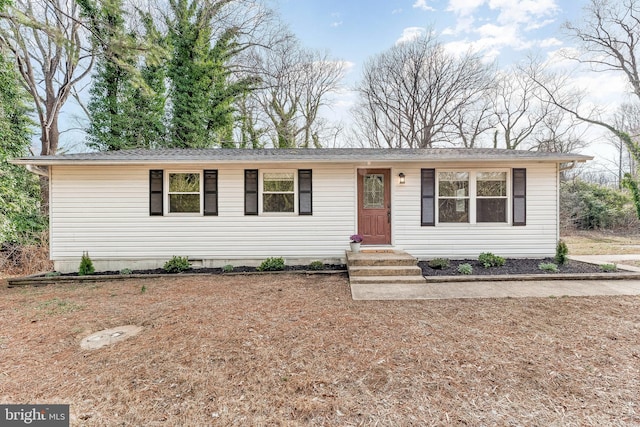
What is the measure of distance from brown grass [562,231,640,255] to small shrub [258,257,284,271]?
929cm

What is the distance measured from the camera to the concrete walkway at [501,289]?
4.59 metres

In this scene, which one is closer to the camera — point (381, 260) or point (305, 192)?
point (381, 260)

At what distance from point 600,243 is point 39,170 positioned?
19213 millimetres

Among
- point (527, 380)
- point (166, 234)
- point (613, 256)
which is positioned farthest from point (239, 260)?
point (613, 256)

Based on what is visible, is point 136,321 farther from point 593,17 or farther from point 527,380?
point 593,17

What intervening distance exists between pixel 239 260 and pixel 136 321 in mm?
3277

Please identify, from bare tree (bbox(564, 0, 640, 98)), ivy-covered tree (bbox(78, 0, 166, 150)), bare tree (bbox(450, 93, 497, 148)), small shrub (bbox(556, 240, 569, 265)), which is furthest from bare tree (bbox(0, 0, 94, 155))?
bare tree (bbox(564, 0, 640, 98))

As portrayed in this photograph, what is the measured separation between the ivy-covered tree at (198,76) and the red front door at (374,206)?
32.2ft

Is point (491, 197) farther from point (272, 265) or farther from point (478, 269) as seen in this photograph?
point (272, 265)

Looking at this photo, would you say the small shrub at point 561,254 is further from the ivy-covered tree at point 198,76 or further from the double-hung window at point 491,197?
the ivy-covered tree at point 198,76

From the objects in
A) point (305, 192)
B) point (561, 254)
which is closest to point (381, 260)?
point (305, 192)

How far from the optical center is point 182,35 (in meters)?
13.5

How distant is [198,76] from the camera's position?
13.6 metres

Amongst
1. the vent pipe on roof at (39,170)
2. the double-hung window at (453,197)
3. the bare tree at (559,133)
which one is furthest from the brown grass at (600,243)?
the vent pipe on roof at (39,170)
